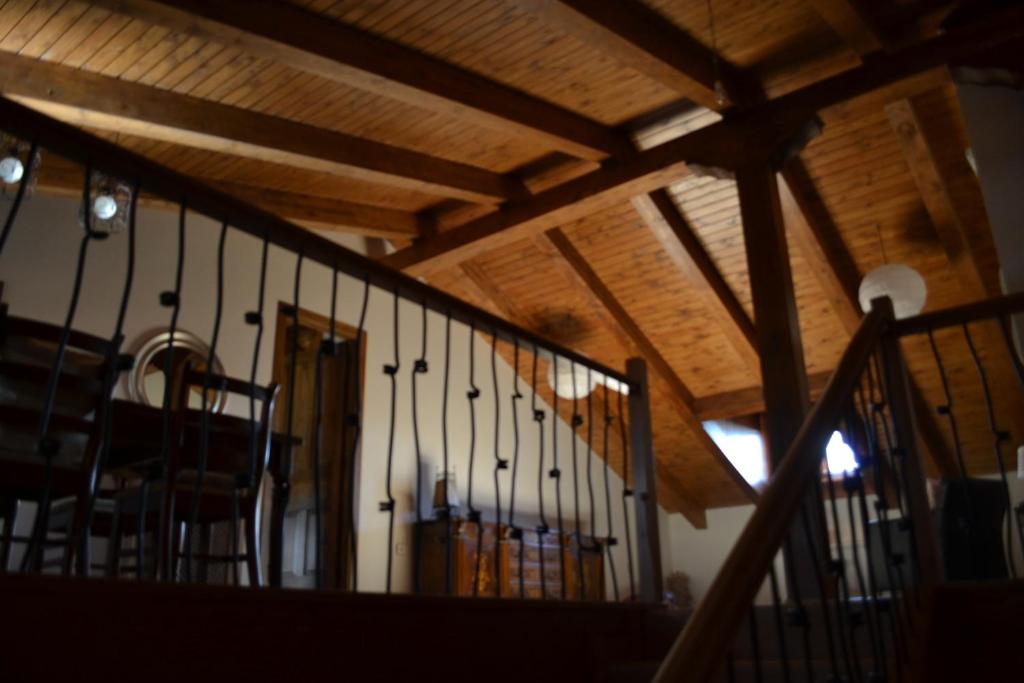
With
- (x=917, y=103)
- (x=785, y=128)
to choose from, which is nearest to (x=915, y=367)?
(x=917, y=103)

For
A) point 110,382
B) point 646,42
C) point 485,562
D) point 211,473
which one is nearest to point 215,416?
point 211,473

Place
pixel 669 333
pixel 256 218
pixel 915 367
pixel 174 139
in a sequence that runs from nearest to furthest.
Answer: pixel 256 218 < pixel 174 139 < pixel 915 367 < pixel 669 333

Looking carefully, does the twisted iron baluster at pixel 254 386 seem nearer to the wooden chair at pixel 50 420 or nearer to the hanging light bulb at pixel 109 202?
the wooden chair at pixel 50 420

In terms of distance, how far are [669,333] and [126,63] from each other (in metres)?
5.49

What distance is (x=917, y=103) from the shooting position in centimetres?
623

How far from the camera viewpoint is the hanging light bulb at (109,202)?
451cm

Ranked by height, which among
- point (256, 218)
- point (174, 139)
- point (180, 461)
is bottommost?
point (180, 461)

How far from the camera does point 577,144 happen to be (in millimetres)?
6152

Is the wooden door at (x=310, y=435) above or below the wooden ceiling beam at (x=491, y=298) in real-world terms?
below

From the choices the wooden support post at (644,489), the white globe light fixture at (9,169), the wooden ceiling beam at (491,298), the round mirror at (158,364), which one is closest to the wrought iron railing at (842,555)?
the wooden support post at (644,489)

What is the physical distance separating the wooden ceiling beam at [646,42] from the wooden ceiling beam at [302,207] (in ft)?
7.34

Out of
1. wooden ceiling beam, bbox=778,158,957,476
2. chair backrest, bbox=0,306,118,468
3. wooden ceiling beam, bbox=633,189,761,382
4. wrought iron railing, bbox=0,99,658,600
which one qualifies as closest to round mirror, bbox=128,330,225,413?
wrought iron railing, bbox=0,99,658,600

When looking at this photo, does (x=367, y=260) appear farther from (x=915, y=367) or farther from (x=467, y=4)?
(x=915, y=367)

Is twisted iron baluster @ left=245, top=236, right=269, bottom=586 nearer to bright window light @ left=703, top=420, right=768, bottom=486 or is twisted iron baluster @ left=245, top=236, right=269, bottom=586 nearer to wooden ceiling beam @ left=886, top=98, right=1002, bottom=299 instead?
wooden ceiling beam @ left=886, top=98, right=1002, bottom=299
